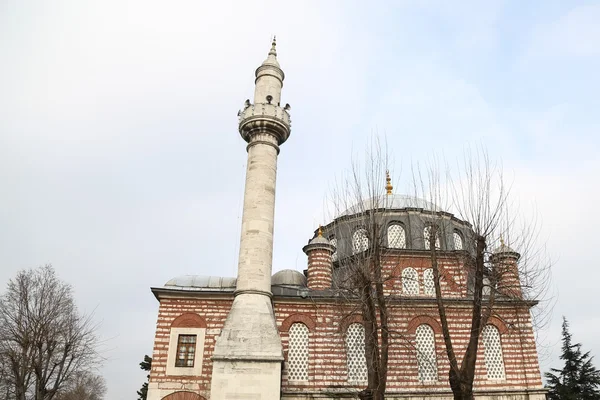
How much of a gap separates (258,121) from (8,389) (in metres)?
14.3

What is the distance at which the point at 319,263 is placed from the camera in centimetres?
1914

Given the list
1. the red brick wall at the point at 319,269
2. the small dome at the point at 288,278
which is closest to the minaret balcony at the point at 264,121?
the red brick wall at the point at 319,269

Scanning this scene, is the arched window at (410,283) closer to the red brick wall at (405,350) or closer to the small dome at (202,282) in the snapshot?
the red brick wall at (405,350)

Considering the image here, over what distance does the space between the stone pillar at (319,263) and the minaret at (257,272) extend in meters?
4.42

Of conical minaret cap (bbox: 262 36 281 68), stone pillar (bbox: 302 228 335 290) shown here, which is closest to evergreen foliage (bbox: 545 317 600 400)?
stone pillar (bbox: 302 228 335 290)

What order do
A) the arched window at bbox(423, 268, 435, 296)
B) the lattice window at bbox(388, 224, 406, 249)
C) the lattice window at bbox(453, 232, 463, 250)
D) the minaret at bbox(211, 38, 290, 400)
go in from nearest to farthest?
the minaret at bbox(211, 38, 290, 400) → the arched window at bbox(423, 268, 435, 296) → the lattice window at bbox(388, 224, 406, 249) → the lattice window at bbox(453, 232, 463, 250)

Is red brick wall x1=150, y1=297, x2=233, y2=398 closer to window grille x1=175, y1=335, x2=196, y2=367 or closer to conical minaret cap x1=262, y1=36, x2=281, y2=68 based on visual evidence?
window grille x1=175, y1=335, x2=196, y2=367

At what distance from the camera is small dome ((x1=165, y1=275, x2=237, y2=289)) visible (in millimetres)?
17500

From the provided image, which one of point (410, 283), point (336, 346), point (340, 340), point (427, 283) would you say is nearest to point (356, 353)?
point (340, 340)

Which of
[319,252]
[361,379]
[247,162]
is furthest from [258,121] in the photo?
[361,379]

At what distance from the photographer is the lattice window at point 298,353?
1609cm

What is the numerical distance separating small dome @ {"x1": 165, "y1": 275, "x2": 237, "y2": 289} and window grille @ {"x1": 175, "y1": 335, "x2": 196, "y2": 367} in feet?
6.52

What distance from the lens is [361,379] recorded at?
16.4 meters

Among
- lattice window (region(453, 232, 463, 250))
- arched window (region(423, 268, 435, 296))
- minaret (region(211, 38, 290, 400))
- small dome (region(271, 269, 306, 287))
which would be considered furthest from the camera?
lattice window (region(453, 232, 463, 250))
